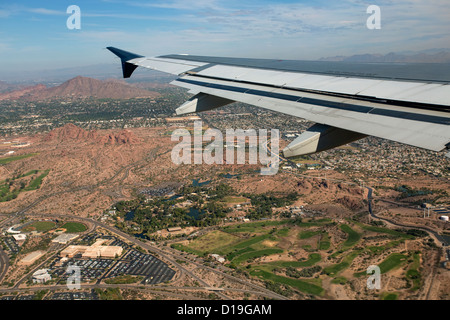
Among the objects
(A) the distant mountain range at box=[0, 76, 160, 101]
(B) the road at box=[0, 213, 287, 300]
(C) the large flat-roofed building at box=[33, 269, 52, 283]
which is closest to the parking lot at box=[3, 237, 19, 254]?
(B) the road at box=[0, 213, 287, 300]

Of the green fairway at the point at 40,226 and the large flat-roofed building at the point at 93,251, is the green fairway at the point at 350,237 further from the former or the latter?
the green fairway at the point at 40,226

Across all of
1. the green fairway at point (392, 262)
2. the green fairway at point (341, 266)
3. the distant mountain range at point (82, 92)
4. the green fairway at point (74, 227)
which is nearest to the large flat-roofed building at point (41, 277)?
the green fairway at point (74, 227)

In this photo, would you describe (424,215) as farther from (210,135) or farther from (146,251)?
(210,135)

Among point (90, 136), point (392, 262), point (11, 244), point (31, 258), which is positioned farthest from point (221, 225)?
point (90, 136)

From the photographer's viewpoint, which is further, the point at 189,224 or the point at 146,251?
the point at 189,224

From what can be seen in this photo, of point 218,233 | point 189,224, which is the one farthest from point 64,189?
point 218,233

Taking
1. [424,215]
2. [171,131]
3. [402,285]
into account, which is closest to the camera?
[402,285]

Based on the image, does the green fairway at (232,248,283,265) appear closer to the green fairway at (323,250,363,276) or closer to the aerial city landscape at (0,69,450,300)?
the aerial city landscape at (0,69,450,300)
